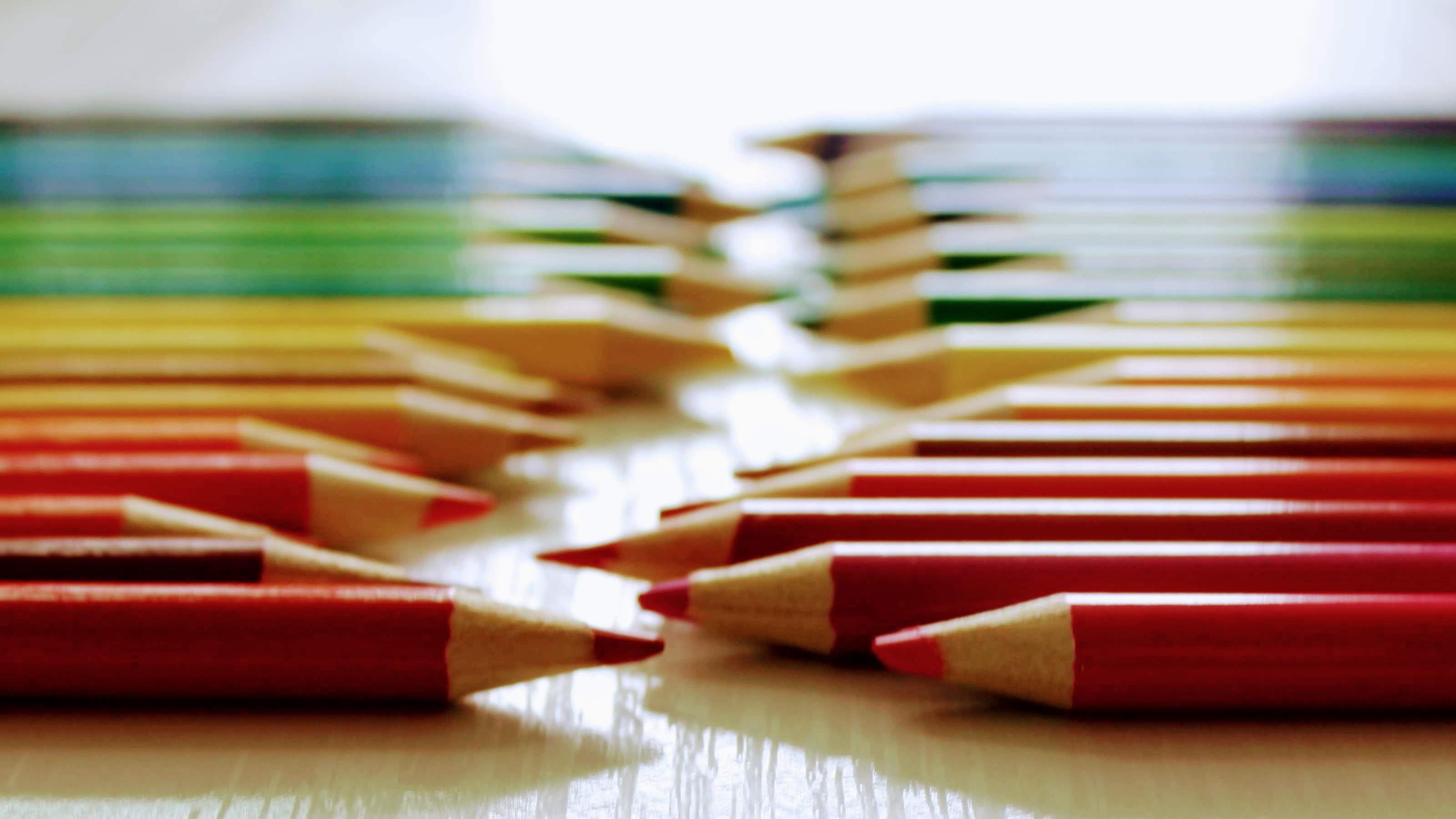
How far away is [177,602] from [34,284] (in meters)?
0.30

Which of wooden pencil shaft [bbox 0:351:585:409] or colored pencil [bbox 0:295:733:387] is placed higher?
colored pencil [bbox 0:295:733:387]

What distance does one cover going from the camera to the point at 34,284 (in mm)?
499

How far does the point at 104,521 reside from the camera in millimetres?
292

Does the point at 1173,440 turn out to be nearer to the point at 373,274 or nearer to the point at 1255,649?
the point at 1255,649

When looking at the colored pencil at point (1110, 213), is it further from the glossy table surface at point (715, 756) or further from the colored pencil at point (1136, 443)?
the glossy table surface at point (715, 756)

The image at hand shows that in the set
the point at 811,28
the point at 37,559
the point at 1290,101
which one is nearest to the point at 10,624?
the point at 37,559

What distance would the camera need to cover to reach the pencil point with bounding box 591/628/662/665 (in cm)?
26

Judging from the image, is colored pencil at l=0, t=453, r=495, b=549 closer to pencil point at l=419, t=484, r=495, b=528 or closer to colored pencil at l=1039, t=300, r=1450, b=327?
pencil point at l=419, t=484, r=495, b=528

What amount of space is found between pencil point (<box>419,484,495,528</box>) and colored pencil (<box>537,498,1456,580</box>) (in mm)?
36

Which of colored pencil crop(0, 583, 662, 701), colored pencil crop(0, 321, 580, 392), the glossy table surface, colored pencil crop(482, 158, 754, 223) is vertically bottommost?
the glossy table surface

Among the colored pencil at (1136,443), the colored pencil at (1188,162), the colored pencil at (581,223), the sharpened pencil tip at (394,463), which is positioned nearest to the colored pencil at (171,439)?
the sharpened pencil tip at (394,463)

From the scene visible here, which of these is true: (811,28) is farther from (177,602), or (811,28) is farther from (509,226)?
(177,602)

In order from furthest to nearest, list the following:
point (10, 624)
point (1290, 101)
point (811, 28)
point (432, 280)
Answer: point (811, 28)
point (1290, 101)
point (432, 280)
point (10, 624)

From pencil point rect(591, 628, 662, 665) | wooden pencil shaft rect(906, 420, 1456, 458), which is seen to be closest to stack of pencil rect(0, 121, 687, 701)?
pencil point rect(591, 628, 662, 665)
